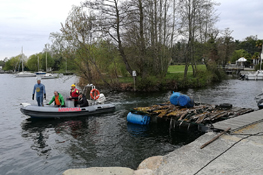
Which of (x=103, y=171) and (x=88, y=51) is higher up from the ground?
(x=88, y=51)

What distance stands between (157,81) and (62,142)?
1774cm

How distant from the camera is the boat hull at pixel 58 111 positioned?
39.0 ft

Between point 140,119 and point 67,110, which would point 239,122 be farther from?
point 67,110

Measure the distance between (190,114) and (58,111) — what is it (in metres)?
7.13

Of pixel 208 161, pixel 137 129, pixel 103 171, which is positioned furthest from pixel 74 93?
pixel 208 161

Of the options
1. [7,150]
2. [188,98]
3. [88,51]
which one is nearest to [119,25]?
[88,51]

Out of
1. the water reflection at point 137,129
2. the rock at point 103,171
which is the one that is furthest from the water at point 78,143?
the rock at point 103,171

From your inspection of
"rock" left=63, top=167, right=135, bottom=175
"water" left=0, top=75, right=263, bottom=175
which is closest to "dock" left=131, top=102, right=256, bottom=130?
"water" left=0, top=75, right=263, bottom=175

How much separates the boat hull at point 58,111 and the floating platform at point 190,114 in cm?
301

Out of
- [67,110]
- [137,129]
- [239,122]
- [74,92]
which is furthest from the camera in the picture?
[74,92]

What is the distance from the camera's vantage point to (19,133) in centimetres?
1014

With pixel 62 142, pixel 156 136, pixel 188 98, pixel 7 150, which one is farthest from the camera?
pixel 188 98

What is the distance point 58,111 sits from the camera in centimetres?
1227

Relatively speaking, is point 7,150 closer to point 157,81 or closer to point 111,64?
point 157,81
